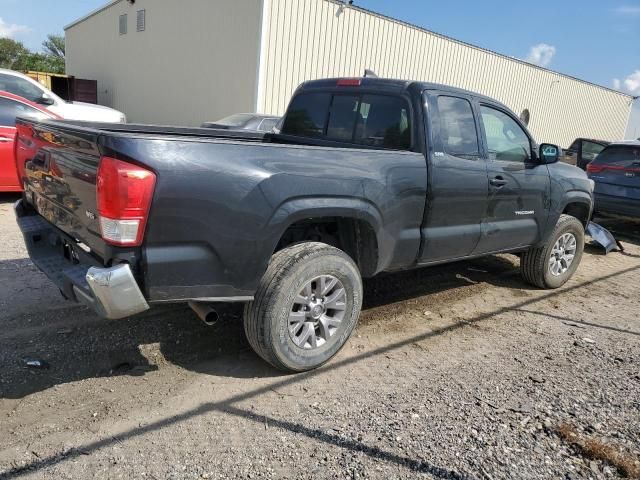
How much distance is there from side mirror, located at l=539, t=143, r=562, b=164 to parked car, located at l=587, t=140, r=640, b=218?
15.3ft

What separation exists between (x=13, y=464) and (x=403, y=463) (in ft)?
6.18

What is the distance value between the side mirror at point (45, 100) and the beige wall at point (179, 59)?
5.38m

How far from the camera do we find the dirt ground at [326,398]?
2.60 m

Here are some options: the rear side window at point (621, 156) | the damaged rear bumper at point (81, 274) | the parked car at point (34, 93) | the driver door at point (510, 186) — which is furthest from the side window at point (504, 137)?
the parked car at point (34, 93)

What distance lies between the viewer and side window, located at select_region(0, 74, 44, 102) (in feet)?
29.3

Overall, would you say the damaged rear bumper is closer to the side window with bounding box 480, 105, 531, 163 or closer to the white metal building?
the side window with bounding box 480, 105, 531, 163

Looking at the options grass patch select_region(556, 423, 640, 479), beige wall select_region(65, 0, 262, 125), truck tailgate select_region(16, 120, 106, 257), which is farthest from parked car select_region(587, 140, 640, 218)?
truck tailgate select_region(16, 120, 106, 257)

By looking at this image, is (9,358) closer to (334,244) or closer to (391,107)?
(334,244)

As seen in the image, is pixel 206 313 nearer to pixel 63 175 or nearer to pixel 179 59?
pixel 63 175

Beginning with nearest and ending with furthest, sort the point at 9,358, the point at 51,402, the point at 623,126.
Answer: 1. the point at 51,402
2. the point at 9,358
3. the point at 623,126

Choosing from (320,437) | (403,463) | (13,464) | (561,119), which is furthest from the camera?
(561,119)

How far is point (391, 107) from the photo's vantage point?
13.6 feet

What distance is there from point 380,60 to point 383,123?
12557 millimetres

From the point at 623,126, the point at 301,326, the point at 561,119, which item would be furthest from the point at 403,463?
the point at 623,126
